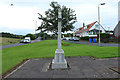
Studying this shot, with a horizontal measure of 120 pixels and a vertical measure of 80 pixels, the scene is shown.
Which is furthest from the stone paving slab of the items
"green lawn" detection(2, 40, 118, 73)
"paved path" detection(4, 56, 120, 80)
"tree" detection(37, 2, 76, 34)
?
"tree" detection(37, 2, 76, 34)

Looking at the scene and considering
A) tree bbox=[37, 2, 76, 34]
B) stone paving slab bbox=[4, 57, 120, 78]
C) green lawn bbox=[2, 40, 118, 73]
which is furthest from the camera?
tree bbox=[37, 2, 76, 34]

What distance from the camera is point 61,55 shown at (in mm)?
6082

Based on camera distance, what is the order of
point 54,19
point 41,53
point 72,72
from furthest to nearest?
1. point 54,19
2. point 41,53
3. point 72,72

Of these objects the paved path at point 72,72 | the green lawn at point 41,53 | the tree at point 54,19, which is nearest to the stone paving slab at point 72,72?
the paved path at point 72,72

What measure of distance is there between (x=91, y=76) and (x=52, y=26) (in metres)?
19.1

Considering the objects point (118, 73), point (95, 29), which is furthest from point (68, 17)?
point (95, 29)

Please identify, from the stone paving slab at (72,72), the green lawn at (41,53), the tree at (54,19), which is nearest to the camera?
the stone paving slab at (72,72)

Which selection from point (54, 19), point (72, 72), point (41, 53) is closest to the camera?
point (72, 72)

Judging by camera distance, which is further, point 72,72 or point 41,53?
point 41,53

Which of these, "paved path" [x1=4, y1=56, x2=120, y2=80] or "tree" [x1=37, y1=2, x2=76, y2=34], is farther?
"tree" [x1=37, y1=2, x2=76, y2=34]

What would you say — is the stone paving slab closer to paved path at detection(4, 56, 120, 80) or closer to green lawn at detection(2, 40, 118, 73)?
paved path at detection(4, 56, 120, 80)

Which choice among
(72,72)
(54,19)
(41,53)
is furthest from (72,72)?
(54,19)

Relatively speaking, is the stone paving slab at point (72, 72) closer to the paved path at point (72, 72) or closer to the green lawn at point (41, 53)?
the paved path at point (72, 72)

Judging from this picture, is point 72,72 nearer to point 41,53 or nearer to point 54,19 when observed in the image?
point 41,53
